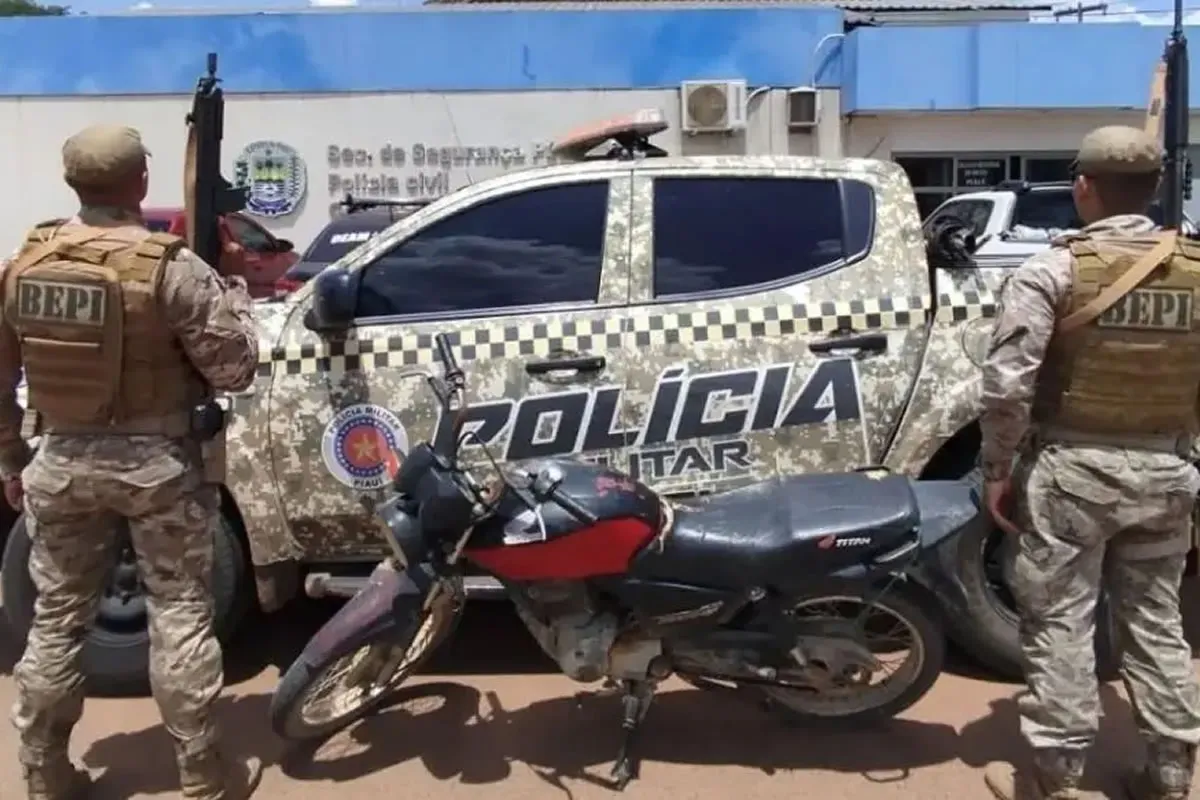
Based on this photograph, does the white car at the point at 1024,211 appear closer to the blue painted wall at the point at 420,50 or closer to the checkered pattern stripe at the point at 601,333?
the blue painted wall at the point at 420,50

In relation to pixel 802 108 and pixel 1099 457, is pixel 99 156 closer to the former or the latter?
pixel 1099 457

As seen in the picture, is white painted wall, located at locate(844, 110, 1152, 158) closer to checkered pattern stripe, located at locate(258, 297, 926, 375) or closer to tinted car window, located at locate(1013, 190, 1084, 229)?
tinted car window, located at locate(1013, 190, 1084, 229)

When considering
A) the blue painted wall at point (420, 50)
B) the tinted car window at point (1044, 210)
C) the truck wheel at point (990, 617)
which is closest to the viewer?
the truck wheel at point (990, 617)

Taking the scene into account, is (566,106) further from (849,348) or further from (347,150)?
(849,348)

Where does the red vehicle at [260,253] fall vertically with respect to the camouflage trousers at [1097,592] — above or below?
above

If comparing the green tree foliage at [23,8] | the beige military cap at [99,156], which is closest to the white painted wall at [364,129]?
the beige military cap at [99,156]

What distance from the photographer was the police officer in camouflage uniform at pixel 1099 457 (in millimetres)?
2963

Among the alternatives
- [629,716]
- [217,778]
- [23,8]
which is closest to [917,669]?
[629,716]

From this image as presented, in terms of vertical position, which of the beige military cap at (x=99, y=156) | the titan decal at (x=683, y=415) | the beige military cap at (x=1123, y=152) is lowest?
the titan decal at (x=683, y=415)

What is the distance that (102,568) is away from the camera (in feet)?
10.8

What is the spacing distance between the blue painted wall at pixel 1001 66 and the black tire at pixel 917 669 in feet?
40.8

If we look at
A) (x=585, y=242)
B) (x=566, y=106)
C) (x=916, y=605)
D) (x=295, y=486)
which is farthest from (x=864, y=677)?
(x=566, y=106)

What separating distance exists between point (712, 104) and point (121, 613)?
12.0m

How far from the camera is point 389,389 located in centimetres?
389
